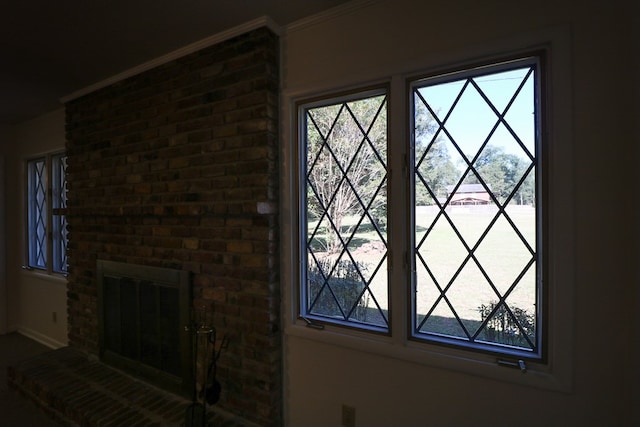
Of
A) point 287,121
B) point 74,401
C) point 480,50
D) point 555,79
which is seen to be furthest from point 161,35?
point 74,401

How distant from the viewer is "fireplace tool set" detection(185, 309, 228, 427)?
5.34ft

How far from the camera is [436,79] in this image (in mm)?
1437

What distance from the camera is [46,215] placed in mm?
3402

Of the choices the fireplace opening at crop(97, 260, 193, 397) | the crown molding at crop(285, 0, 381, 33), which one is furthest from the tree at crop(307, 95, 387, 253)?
the fireplace opening at crop(97, 260, 193, 397)

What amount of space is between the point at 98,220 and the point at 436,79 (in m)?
2.61

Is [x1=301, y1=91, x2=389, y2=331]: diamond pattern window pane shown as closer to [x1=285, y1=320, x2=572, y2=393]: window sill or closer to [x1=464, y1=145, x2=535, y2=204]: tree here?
[x1=285, y1=320, x2=572, y2=393]: window sill

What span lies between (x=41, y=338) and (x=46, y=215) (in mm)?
1356

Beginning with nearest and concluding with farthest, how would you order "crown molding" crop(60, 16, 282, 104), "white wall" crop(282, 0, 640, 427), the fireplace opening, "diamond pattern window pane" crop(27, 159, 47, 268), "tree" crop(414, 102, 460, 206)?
1. "white wall" crop(282, 0, 640, 427)
2. "tree" crop(414, 102, 460, 206)
3. "crown molding" crop(60, 16, 282, 104)
4. the fireplace opening
5. "diamond pattern window pane" crop(27, 159, 47, 268)

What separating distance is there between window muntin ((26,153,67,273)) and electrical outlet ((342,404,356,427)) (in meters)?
3.23

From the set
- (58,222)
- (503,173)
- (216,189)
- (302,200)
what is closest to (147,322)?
(216,189)

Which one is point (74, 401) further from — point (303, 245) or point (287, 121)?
point (287, 121)

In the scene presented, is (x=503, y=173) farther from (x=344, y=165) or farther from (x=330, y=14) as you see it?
(x=330, y=14)

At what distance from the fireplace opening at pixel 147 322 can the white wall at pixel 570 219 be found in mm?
789

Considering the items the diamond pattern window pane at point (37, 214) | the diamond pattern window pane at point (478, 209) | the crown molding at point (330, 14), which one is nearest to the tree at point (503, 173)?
the diamond pattern window pane at point (478, 209)
